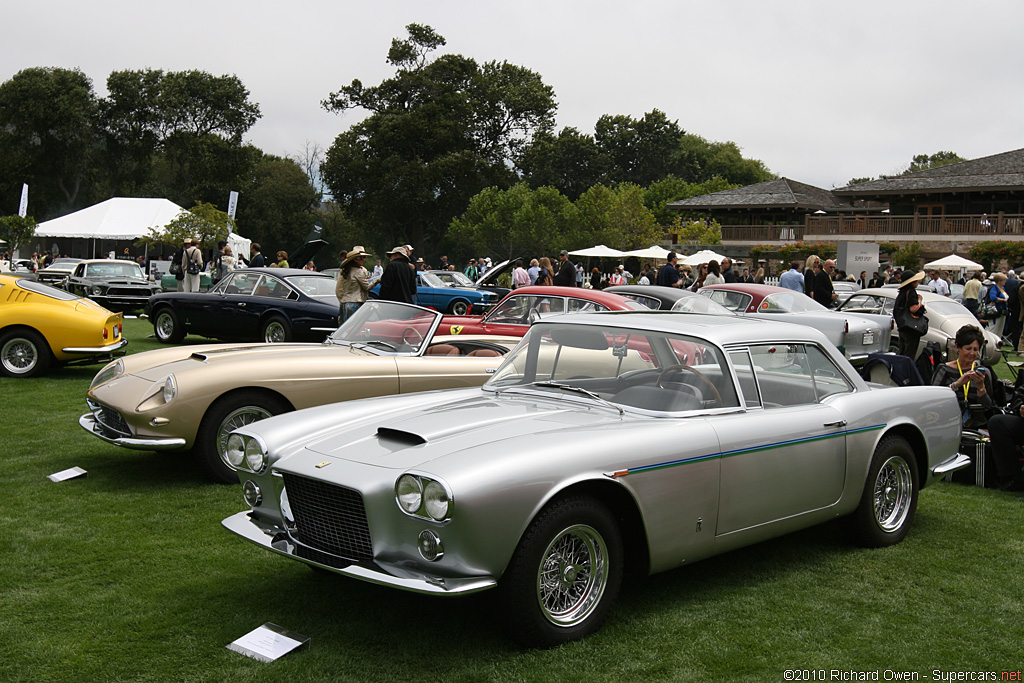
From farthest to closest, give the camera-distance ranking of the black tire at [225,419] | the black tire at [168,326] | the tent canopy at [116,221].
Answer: the tent canopy at [116,221], the black tire at [168,326], the black tire at [225,419]

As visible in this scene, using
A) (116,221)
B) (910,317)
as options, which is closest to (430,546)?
(910,317)

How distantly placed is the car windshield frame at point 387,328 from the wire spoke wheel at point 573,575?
3.58 meters

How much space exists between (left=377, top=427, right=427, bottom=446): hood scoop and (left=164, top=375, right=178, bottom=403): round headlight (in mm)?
2592

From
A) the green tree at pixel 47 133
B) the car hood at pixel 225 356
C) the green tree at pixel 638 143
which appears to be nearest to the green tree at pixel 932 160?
the green tree at pixel 638 143

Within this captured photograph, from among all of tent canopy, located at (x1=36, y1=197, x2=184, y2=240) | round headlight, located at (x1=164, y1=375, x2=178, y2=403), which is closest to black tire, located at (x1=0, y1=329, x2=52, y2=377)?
round headlight, located at (x1=164, y1=375, x2=178, y2=403)

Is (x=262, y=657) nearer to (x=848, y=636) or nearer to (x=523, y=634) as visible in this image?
(x=523, y=634)

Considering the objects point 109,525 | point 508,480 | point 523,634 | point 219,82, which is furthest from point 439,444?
point 219,82

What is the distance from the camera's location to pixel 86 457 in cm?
713

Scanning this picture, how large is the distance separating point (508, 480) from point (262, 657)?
130cm

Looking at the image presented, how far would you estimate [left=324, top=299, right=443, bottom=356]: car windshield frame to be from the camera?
23.5ft

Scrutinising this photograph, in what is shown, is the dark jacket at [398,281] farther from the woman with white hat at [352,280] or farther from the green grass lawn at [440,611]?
the green grass lawn at [440,611]

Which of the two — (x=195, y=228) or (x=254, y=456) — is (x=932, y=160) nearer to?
(x=195, y=228)

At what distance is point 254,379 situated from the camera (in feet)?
20.8

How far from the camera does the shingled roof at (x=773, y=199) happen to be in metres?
55.2
